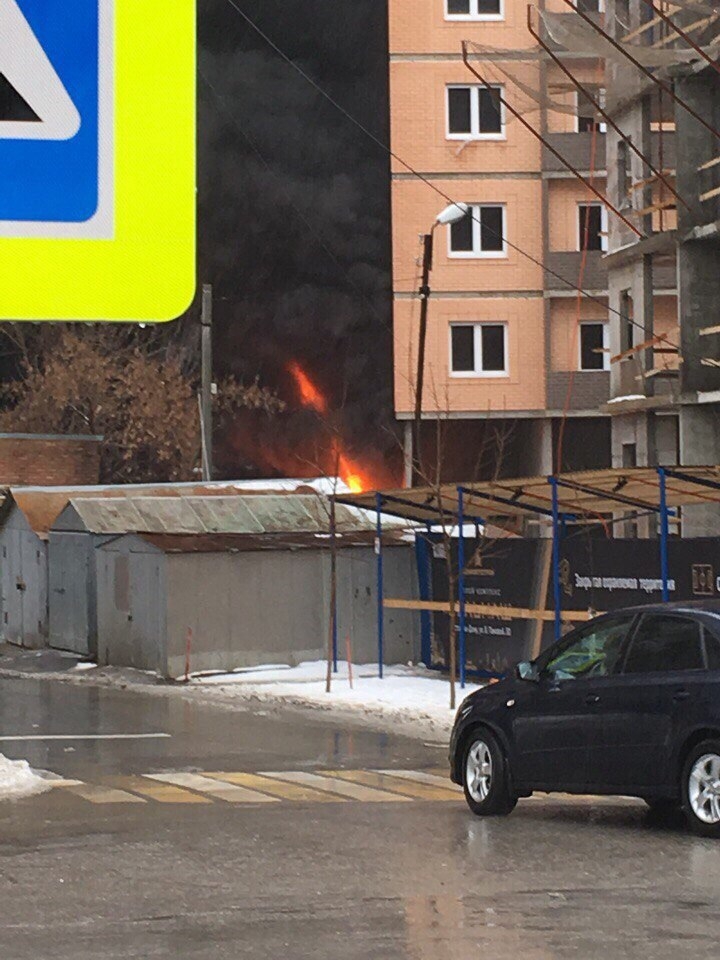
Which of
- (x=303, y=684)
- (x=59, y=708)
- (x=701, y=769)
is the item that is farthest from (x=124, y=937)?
(x=303, y=684)

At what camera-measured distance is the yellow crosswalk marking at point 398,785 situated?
15.8 m

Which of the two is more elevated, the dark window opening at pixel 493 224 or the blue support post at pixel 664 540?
the dark window opening at pixel 493 224

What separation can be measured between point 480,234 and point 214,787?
119 feet

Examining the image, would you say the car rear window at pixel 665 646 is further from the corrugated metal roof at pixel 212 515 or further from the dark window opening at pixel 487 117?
the dark window opening at pixel 487 117

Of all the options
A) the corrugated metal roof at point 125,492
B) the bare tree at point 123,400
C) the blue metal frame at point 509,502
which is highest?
the bare tree at point 123,400

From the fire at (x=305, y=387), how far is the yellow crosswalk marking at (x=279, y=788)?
36048 mm

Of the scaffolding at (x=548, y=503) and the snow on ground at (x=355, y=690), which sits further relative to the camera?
the snow on ground at (x=355, y=690)

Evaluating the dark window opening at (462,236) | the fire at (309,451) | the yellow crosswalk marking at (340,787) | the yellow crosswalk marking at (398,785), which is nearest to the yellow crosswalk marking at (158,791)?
the yellow crosswalk marking at (340,787)

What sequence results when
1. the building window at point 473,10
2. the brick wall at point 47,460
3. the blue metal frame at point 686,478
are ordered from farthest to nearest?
the building window at point 473,10, the brick wall at point 47,460, the blue metal frame at point 686,478

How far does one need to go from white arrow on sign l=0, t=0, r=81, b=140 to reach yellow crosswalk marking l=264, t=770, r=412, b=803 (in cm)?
1182

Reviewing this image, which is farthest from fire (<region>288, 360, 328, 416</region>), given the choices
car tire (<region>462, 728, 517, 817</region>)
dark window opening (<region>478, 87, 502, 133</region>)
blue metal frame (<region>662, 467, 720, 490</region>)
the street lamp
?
car tire (<region>462, 728, 517, 817</region>)

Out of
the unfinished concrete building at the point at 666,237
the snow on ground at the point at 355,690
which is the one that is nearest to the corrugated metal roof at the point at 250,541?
the snow on ground at the point at 355,690

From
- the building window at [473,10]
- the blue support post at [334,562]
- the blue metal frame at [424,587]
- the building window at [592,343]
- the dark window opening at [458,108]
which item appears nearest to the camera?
the blue support post at [334,562]

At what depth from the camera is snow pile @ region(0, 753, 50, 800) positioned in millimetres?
15836
